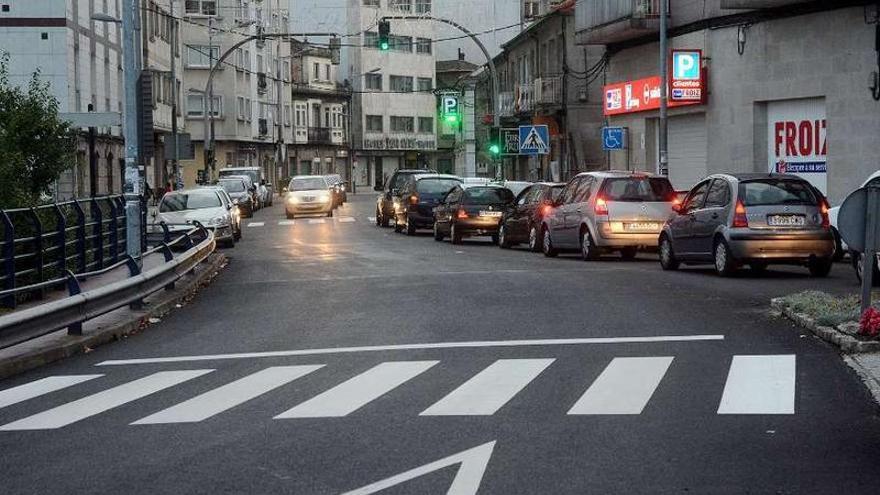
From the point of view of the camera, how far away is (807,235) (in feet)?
69.8

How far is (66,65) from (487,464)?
42527 millimetres

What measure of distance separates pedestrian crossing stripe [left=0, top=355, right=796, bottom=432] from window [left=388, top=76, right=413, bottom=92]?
105826mm

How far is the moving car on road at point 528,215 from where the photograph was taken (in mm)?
31188

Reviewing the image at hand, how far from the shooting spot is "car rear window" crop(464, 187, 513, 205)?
35656 mm

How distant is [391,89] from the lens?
11744 cm

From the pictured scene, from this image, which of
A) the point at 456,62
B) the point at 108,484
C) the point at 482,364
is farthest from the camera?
the point at 456,62

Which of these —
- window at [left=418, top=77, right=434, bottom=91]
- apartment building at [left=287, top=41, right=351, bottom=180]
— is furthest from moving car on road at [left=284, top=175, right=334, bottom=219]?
window at [left=418, top=77, right=434, bottom=91]

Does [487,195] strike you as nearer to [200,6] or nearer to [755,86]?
[755,86]

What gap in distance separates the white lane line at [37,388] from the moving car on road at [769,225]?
11584 mm

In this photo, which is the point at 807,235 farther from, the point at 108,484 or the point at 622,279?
the point at 108,484

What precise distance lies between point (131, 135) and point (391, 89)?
308 feet

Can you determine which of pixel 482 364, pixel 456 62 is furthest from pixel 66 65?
pixel 456 62

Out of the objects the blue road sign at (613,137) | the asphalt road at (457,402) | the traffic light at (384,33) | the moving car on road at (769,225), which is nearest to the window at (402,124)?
the traffic light at (384,33)

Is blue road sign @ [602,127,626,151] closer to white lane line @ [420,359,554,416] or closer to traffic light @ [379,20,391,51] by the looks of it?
traffic light @ [379,20,391,51]
